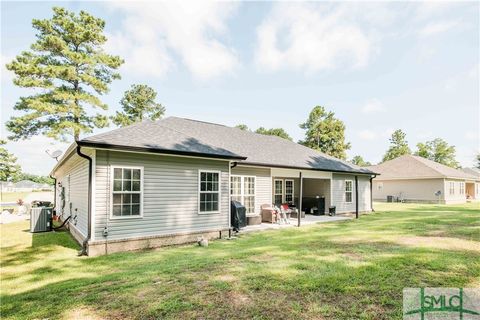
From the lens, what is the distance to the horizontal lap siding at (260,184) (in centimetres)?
1331

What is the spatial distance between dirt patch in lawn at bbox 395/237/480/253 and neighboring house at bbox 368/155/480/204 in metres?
24.4

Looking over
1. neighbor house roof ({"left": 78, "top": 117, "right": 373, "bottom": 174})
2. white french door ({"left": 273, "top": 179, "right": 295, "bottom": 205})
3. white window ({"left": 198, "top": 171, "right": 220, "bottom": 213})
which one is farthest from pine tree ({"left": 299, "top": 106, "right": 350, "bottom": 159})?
white window ({"left": 198, "top": 171, "right": 220, "bottom": 213})

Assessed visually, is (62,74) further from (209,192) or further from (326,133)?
(326,133)

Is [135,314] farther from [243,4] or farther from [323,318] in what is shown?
[243,4]

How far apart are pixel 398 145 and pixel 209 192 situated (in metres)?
57.9

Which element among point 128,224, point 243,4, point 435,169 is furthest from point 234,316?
point 435,169

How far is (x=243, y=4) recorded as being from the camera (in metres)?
12.0

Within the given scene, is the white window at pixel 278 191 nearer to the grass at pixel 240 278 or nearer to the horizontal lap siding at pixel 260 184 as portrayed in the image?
the horizontal lap siding at pixel 260 184

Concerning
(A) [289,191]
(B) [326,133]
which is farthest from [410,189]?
(A) [289,191]

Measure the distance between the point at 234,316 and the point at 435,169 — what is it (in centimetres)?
3408

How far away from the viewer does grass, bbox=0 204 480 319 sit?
12.9 ft

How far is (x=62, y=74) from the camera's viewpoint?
848 inches

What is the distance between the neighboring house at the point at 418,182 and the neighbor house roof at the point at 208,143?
16.0 meters

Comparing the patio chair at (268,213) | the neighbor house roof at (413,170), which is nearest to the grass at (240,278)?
the patio chair at (268,213)
